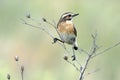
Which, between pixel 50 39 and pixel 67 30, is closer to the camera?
pixel 67 30

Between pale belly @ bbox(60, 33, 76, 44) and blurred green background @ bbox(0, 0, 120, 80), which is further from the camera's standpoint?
blurred green background @ bbox(0, 0, 120, 80)

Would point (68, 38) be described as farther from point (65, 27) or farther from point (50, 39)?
point (50, 39)

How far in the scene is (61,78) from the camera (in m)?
13.2

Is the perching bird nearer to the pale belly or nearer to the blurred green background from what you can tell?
the pale belly

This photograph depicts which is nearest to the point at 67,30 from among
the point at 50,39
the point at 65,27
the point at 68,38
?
the point at 65,27

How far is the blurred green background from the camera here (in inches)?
529

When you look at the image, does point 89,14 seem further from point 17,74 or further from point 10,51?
point 17,74

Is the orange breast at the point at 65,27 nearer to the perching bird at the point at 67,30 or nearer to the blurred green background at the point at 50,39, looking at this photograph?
the perching bird at the point at 67,30

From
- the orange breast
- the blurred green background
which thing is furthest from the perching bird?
the blurred green background

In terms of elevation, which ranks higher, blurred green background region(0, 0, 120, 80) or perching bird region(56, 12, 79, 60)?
perching bird region(56, 12, 79, 60)

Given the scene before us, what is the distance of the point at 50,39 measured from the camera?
1516 cm

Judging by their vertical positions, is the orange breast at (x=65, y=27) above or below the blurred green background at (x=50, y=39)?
above

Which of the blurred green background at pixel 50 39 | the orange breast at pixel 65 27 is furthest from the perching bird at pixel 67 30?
the blurred green background at pixel 50 39

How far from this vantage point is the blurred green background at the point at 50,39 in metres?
13.4
